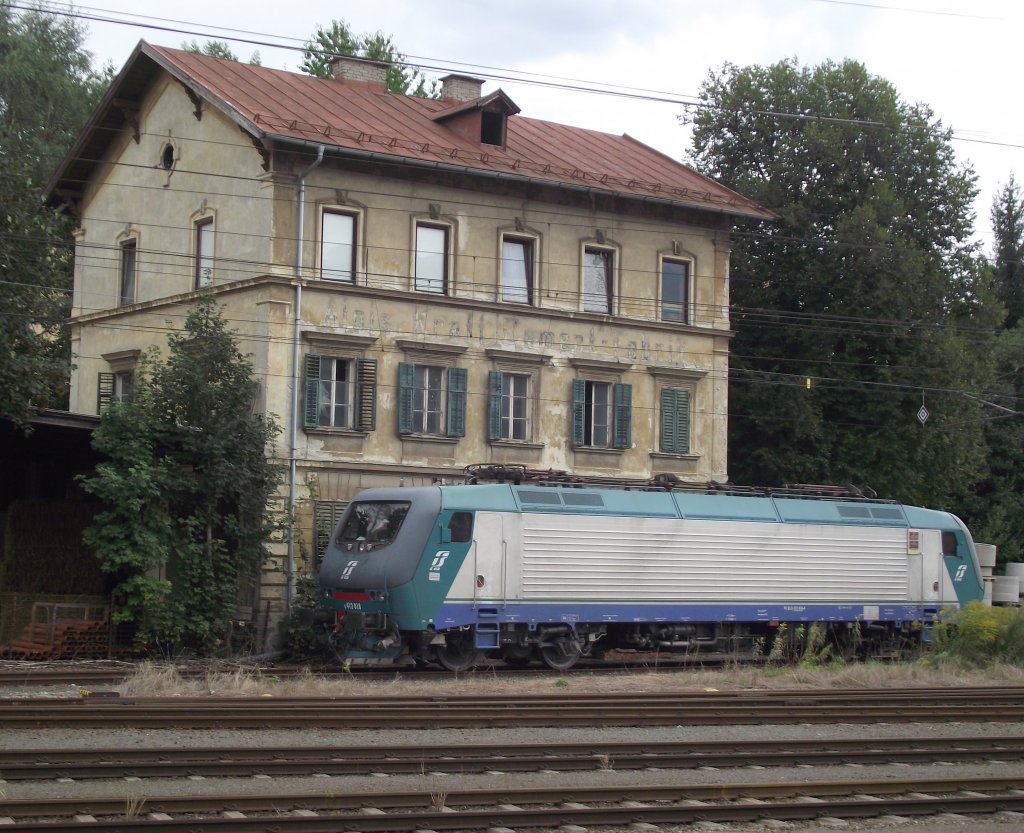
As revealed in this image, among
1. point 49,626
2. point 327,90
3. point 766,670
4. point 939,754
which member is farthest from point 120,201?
point 939,754

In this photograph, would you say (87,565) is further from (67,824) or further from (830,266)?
(830,266)

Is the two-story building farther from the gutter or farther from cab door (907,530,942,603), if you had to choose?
cab door (907,530,942,603)

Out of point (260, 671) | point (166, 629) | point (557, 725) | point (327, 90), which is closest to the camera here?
point (557, 725)

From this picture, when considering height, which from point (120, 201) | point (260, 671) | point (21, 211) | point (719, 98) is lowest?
point (260, 671)

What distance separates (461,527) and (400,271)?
8666 mm

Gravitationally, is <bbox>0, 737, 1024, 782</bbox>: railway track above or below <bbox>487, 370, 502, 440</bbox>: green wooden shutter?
below

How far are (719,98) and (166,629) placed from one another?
29.4 m


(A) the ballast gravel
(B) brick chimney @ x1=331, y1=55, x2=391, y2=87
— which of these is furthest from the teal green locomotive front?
(B) brick chimney @ x1=331, y1=55, x2=391, y2=87

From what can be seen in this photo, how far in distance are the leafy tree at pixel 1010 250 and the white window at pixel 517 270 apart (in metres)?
37.7

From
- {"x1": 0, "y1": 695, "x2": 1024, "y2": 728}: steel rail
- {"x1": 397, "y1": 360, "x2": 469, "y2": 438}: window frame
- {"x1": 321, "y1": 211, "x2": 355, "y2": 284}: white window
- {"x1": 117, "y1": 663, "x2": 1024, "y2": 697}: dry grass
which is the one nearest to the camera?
{"x1": 0, "y1": 695, "x2": 1024, "y2": 728}: steel rail

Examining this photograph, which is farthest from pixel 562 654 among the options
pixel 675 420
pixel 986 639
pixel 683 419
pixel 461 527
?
pixel 683 419

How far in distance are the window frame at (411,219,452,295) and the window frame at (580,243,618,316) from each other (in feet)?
11.1

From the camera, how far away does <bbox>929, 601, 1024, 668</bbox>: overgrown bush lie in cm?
2427

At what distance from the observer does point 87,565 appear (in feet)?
82.1
